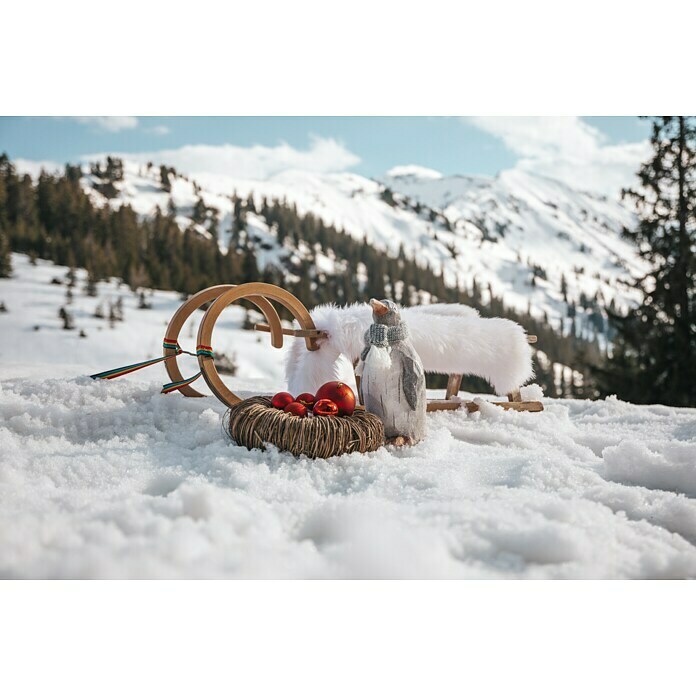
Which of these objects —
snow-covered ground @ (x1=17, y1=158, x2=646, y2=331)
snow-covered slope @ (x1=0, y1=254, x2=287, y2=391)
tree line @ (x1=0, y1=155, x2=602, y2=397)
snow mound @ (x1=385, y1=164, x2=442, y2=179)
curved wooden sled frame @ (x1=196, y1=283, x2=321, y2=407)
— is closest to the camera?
curved wooden sled frame @ (x1=196, y1=283, x2=321, y2=407)

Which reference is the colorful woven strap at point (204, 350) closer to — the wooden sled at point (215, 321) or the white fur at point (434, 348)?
the wooden sled at point (215, 321)

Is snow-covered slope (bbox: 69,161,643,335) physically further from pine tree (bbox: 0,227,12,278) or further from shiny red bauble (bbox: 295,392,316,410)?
shiny red bauble (bbox: 295,392,316,410)

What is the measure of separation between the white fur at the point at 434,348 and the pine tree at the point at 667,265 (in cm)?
470

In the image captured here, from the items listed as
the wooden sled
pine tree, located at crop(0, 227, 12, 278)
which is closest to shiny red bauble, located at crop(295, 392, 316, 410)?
the wooden sled

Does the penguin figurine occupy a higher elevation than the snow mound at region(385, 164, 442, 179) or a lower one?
lower

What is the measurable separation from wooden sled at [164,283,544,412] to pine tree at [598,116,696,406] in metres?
4.68

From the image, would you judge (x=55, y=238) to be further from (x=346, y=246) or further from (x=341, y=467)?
(x=346, y=246)

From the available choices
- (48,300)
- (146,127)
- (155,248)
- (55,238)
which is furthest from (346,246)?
(146,127)

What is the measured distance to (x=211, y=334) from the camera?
8.25 ft

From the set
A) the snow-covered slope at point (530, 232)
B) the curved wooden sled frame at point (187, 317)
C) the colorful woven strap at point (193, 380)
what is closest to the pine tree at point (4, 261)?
the curved wooden sled frame at point (187, 317)

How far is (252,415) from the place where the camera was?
200 cm

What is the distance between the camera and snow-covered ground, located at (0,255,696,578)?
1314 mm

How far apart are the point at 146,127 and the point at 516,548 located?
3.82 metres

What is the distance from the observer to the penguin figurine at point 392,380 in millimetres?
2176
